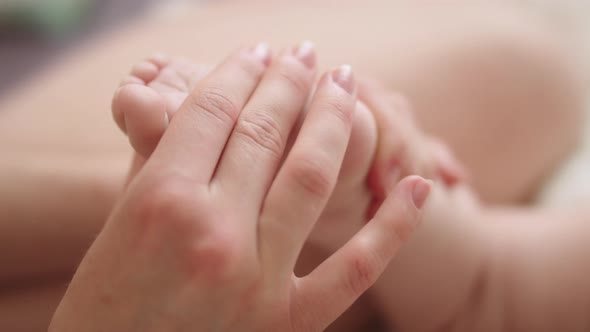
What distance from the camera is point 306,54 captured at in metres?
0.53

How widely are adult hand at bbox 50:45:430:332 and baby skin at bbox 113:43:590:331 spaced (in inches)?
3.6

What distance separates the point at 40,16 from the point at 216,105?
1191 mm

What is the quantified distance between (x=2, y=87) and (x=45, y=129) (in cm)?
66

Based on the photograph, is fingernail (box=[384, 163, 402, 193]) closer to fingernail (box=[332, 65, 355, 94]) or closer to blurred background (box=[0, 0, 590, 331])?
fingernail (box=[332, 65, 355, 94])

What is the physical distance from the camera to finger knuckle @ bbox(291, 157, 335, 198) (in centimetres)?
40

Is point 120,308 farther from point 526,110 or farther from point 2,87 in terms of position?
point 2,87

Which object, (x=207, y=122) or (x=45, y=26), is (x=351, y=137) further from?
(x=45, y=26)

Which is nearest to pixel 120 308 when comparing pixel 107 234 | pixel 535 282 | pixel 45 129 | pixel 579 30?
pixel 107 234

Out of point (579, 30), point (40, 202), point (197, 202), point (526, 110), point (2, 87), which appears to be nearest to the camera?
point (197, 202)

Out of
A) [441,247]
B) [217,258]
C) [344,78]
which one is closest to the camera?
[217,258]

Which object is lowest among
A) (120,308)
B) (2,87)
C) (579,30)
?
(2,87)

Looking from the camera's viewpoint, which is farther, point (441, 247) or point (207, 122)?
point (441, 247)

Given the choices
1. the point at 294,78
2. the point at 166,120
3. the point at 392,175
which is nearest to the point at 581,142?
the point at 392,175

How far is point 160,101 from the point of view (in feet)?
1.41
